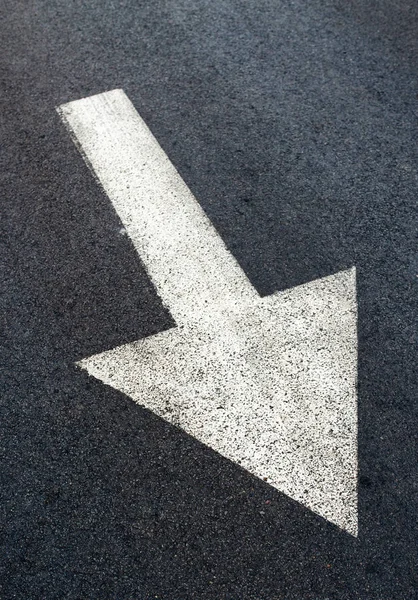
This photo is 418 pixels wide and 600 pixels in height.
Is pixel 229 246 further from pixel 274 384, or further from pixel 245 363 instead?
pixel 274 384

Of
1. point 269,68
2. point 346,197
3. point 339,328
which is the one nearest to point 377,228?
point 346,197

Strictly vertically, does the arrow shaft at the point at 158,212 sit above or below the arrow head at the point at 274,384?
above

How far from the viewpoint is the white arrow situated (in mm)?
3068

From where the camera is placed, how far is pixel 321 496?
9.64ft

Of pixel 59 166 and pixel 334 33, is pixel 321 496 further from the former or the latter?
pixel 334 33

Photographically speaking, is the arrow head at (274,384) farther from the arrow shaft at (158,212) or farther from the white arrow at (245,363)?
the arrow shaft at (158,212)

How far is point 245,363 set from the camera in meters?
3.43

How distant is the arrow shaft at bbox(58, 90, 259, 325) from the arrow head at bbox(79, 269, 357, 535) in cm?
18

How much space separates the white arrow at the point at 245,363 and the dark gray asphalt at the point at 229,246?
0.07m

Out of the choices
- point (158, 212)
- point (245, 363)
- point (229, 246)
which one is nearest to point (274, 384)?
point (245, 363)

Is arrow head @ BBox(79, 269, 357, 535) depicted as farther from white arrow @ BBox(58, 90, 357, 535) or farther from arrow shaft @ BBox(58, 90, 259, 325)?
arrow shaft @ BBox(58, 90, 259, 325)

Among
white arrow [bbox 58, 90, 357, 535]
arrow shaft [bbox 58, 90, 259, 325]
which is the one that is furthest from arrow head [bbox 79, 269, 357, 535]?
arrow shaft [bbox 58, 90, 259, 325]

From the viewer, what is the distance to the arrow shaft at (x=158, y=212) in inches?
147

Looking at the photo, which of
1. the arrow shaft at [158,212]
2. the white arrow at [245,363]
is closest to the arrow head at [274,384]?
the white arrow at [245,363]
